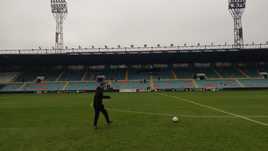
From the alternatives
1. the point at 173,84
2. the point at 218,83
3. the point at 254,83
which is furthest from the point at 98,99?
the point at 254,83

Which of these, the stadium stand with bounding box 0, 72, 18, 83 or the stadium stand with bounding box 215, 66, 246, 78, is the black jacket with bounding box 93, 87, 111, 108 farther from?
the stadium stand with bounding box 0, 72, 18, 83

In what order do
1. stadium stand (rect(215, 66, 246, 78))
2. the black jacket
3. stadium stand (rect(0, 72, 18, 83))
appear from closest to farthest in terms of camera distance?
the black jacket, stadium stand (rect(215, 66, 246, 78)), stadium stand (rect(0, 72, 18, 83))

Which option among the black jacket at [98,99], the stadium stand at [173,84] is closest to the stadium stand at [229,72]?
the stadium stand at [173,84]

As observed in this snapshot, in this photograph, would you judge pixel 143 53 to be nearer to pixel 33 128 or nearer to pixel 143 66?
pixel 143 66

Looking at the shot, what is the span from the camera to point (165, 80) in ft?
221

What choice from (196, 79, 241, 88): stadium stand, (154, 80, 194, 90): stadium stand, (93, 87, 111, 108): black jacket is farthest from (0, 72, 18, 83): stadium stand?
(93, 87, 111, 108): black jacket

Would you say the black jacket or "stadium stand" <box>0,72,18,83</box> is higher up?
"stadium stand" <box>0,72,18,83</box>

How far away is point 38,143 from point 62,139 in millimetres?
866

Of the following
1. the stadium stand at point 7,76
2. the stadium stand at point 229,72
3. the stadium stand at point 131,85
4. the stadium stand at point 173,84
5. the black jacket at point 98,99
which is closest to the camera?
the black jacket at point 98,99

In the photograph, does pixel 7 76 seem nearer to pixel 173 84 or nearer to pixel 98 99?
pixel 173 84

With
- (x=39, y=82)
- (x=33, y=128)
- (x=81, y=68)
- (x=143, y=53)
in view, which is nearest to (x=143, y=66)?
(x=143, y=53)

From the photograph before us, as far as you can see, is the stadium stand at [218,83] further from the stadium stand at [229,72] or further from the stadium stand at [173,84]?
the stadium stand at [229,72]

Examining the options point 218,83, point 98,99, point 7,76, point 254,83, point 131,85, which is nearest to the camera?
point 98,99

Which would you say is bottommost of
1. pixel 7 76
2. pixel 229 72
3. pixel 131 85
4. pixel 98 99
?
pixel 131 85
